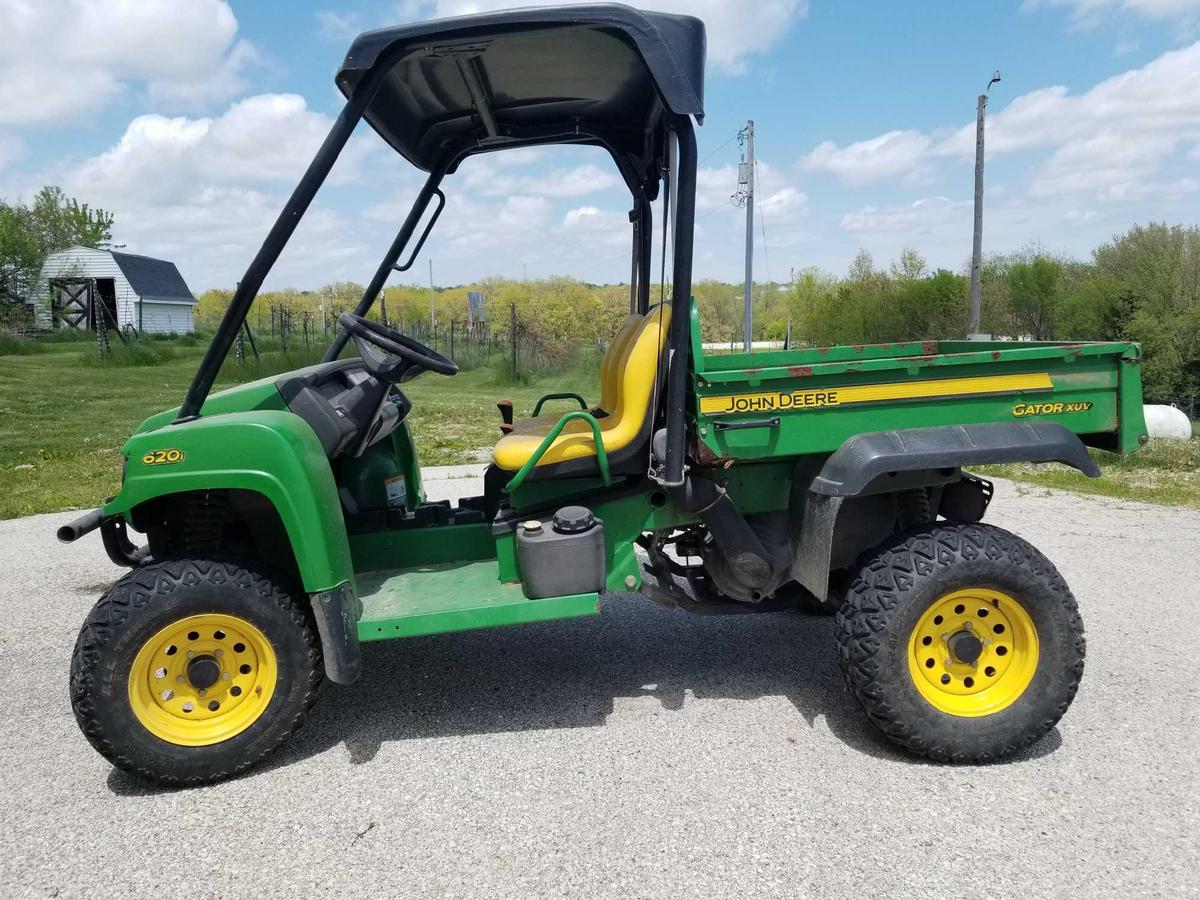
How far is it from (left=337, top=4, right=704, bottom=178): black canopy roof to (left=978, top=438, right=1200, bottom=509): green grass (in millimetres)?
5182

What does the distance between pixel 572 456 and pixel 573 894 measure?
1537 mm

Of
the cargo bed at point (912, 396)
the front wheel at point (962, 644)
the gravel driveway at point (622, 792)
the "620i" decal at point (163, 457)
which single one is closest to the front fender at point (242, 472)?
the "620i" decal at point (163, 457)

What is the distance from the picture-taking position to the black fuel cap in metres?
3.15

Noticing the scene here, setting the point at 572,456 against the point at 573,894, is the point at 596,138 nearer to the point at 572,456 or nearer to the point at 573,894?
the point at 572,456

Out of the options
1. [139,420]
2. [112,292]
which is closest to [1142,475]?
[139,420]

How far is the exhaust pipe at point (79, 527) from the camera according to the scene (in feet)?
9.62

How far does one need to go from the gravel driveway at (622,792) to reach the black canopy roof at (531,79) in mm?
2267

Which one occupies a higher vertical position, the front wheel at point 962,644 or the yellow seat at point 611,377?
the yellow seat at point 611,377

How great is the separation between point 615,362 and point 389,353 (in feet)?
3.45

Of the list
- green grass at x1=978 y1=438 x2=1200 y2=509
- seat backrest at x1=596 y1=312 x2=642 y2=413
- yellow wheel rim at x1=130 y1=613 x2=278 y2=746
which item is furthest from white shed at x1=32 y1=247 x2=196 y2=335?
yellow wheel rim at x1=130 y1=613 x2=278 y2=746

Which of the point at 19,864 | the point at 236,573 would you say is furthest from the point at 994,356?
the point at 19,864

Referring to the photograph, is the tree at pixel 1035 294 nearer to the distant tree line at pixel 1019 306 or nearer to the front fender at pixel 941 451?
the distant tree line at pixel 1019 306

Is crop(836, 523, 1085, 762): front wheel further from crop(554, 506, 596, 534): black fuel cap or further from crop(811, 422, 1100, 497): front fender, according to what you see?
crop(554, 506, 596, 534): black fuel cap

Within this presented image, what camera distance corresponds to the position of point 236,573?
2.93m
